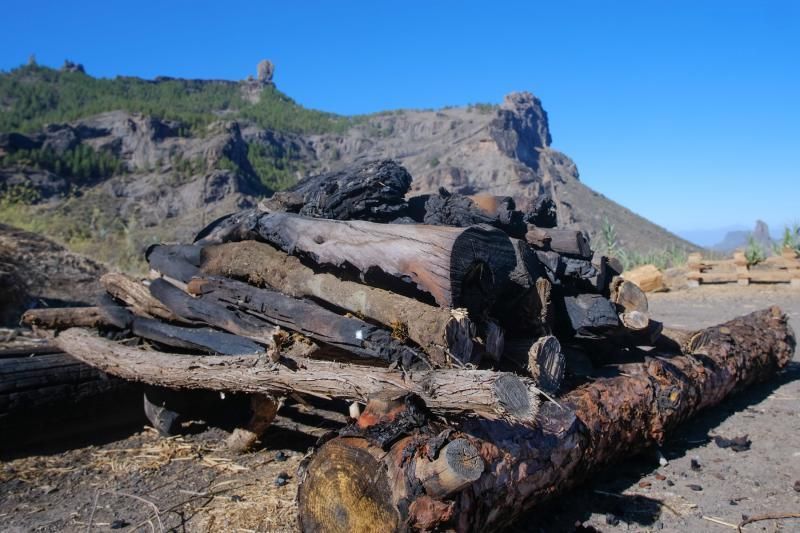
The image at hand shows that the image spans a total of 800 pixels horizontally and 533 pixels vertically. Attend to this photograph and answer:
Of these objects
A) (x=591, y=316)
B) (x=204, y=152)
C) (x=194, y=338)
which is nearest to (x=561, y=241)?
(x=591, y=316)

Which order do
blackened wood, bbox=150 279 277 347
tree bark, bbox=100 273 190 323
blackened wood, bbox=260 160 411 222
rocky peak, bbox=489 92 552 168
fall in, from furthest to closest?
rocky peak, bbox=489 92 552 168, tree bark, bbox=100 273 190 323, blackened wood, bbox=260 160 411 222, blackened wood, bbox=150 279 277 347

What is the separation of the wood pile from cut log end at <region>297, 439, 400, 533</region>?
602 inches

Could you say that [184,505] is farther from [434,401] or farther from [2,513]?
[434,401]

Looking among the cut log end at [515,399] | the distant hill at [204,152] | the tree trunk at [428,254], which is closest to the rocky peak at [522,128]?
the distant hill at [204,152]

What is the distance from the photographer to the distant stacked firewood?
3064 millimetres

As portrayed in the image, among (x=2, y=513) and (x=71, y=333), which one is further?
(x=71, y=333)

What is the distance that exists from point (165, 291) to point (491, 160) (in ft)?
265

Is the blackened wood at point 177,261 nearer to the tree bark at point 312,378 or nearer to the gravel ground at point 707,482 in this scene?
the tree bark at point 312,378

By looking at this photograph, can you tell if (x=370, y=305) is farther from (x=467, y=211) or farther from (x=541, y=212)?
(x=541, y=212)

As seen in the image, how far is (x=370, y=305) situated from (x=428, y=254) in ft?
1.83

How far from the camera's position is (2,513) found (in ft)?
11.2

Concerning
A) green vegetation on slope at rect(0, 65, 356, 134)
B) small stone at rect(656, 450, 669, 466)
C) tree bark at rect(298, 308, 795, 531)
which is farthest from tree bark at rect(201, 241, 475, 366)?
green vegetation on slope at rect(0, 65, 356, 134)

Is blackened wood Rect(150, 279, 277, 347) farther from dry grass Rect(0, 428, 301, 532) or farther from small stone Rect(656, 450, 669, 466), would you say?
small stone Rect(656, 450, 669, 466)

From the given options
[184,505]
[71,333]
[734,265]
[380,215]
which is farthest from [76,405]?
[734,265]
